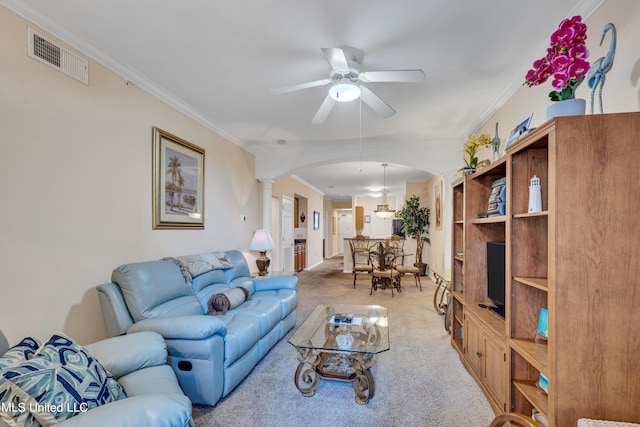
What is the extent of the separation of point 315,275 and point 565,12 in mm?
6945

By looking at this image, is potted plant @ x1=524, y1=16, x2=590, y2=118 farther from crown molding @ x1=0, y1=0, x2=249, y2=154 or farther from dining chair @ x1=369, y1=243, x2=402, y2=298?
dining chair @ x1=369, y1=243, x2=402, y2=298

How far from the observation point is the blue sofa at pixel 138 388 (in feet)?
3.39

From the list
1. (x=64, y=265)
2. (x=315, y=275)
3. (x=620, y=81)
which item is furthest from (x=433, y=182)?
(x=64, y=265)

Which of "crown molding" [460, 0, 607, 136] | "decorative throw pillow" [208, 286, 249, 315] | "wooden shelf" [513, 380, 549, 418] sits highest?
"crown molding" [460, 0, 607, 136]

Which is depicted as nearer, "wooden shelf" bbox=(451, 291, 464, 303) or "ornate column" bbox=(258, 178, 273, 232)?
"wooden shelf" bbox=(451, 291, 464, 303)

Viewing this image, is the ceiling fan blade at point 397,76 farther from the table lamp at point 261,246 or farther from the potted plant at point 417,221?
the potted plant at point 417,221

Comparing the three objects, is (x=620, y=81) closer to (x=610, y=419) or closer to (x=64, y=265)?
(x=610, y=419)

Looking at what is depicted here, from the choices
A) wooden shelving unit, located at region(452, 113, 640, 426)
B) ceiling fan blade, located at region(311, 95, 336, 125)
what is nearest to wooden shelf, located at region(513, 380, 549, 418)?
wooden shelving unit, located at region(452, 113, 640, 426)

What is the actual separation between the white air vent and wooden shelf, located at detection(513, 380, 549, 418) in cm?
360

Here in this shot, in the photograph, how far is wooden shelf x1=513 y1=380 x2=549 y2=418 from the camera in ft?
4.82

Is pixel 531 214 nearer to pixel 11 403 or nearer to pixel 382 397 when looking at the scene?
pixel 382 397

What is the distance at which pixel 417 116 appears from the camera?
12.0ft

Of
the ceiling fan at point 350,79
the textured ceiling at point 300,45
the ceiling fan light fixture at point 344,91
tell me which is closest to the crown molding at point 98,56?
the textured ceiling at point 300,45

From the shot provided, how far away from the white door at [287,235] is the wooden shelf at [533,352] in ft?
18.8
